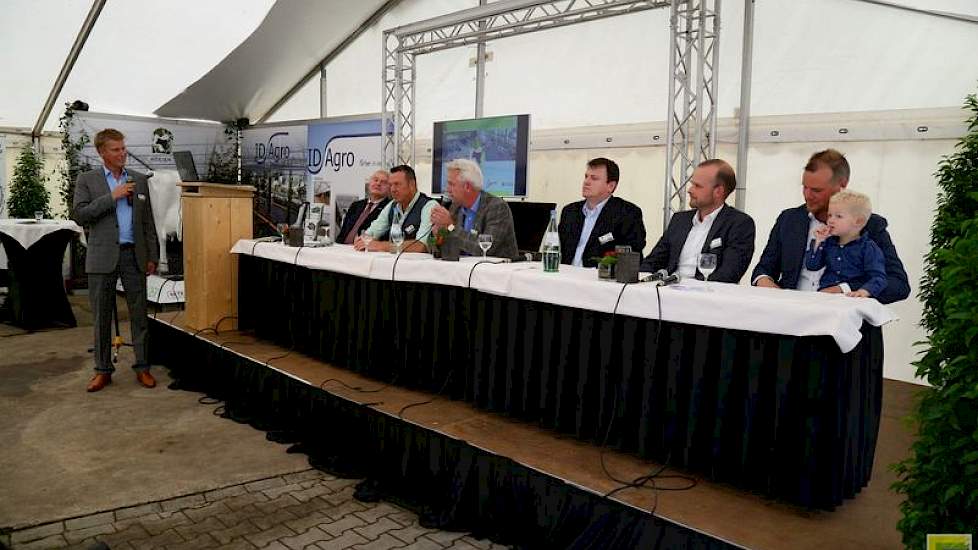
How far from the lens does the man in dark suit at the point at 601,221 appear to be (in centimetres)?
363

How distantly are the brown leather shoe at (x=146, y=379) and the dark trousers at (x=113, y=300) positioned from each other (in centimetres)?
13

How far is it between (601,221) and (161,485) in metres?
2.44

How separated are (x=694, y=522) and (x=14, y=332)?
6.47m

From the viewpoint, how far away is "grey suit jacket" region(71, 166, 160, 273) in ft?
12.5

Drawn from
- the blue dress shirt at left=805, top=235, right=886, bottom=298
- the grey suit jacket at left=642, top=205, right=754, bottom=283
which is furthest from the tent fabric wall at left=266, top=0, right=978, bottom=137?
the blue dress shirt at left=805, top=235, right=886, bottom=298

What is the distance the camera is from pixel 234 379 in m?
3.94

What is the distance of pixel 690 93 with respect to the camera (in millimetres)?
4609

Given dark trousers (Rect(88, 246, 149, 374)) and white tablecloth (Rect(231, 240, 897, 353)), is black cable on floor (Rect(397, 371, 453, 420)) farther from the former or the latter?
dark trousers (Rect(88, 246, 149, 374))

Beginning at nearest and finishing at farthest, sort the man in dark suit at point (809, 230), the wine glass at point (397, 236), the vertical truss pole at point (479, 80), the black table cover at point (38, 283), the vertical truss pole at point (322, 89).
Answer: the man in dark suit at point (809, 230), the wine glass at point (397, 236), the black table cover at point (38, 283), the vertical truss pole at point (479, 80), the vertical truss pole at point (322, 89)

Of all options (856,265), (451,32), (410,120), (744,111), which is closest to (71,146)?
(410,120)

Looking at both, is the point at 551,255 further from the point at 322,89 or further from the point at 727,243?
the point at 322,89

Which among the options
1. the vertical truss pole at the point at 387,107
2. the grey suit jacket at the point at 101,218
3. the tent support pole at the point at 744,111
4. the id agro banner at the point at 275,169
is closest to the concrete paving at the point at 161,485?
the grey suit jacket at the point at 101,218

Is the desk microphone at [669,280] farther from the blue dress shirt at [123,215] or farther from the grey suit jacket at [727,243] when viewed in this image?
the blue dress shirt at [123,215]

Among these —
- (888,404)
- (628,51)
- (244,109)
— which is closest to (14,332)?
(244,109)
